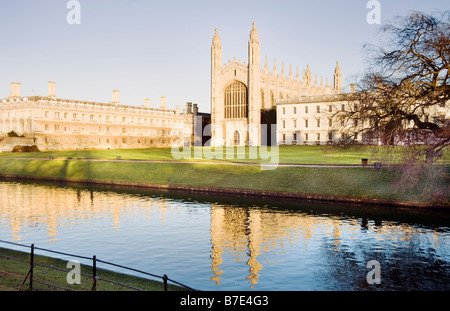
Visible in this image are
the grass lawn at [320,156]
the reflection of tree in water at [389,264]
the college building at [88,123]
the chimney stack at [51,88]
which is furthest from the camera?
the chimney stack at [51,88]

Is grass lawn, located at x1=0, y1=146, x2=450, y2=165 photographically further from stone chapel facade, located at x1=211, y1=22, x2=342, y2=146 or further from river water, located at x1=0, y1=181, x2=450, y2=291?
stone chapel facade, located at x1=211, y1=22, x2=342, y2=146

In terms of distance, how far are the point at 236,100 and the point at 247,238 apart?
78361 millimetres

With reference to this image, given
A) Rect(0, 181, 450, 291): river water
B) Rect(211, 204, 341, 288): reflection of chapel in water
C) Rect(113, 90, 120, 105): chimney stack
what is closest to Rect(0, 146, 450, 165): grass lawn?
Rect(0, 181, 450, 291): river water

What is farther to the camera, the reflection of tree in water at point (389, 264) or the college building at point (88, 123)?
the college building at point (88, 123)

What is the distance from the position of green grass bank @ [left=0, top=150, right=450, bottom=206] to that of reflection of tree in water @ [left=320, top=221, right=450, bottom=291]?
6974 millimetres

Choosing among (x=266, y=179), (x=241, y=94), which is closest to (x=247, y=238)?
(x=266, y=179)

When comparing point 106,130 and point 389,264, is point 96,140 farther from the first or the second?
point 389,264

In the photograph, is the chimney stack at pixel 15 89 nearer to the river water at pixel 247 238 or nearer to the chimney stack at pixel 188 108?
the chimney stack at pixel 188 108

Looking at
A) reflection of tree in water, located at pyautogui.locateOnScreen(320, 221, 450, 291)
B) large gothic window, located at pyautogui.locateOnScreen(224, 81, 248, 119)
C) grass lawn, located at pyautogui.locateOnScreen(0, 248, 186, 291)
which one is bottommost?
reflection of tree in water, located at pyautogui.locateOnScreen(320, 221, 450, 291)

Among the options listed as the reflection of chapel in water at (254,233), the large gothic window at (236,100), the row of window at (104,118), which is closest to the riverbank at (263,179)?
the reflection of chapel in water at (254,233)

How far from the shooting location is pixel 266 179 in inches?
1551

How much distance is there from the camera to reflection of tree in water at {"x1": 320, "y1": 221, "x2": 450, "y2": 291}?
1477 cm

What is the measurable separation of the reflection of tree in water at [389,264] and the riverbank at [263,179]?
779cm

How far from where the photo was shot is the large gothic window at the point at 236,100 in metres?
97.5
